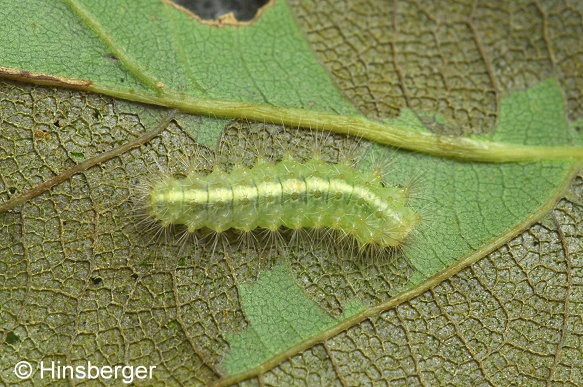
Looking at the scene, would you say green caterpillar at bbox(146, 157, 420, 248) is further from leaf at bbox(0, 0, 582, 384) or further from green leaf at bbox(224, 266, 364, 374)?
green leaf at bbox(224, 266, 364, 374)

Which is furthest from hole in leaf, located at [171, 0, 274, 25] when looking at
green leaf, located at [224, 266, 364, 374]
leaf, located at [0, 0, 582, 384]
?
green leaf, located at [224, 266, 364, 374]

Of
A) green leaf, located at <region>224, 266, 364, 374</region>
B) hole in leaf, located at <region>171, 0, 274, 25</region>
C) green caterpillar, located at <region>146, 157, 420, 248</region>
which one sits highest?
hole in leaf, located at <region>171, 0, 274, 25</region>

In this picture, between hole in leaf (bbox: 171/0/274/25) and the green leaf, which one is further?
hole in leaf (bbox: 171/0/274/25)

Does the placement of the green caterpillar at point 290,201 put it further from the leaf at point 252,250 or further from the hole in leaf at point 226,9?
the hole in leaf at point 226,9

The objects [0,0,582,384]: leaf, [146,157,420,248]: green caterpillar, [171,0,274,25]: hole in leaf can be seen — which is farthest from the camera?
[171,0,274,25]: hole in leaf

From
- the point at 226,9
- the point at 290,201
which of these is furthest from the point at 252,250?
the point at 226,9

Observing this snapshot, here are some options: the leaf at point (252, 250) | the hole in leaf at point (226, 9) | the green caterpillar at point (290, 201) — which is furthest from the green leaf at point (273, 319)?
the hole in leaf at point (226, 9)

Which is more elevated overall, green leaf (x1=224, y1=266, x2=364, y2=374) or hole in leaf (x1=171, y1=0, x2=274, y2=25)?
hole in leaf (x1=171, y1=0, x2=274, y2=25)
